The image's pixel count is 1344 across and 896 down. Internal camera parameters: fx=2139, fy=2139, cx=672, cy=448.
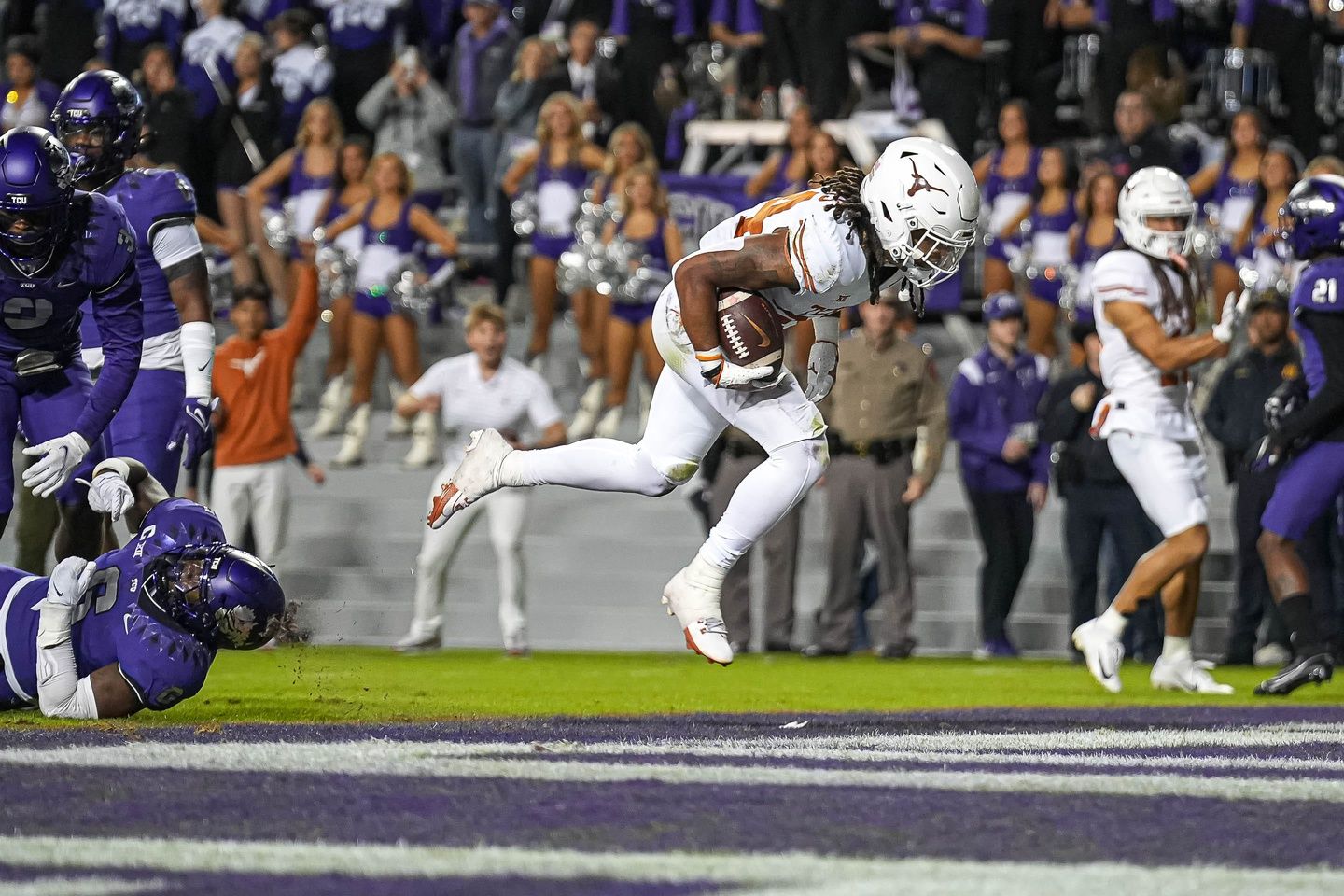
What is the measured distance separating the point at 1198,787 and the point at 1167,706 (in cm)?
304

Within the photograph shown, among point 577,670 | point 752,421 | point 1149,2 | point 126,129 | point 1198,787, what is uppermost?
point 1149,2

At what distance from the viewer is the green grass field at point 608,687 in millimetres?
7207

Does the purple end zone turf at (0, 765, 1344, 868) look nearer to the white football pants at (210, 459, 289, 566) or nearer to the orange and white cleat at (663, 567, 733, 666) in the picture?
the orange and white cleat at (663, 567, 733, 666)

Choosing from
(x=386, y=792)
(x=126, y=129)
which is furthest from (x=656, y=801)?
(x=126, y=129)

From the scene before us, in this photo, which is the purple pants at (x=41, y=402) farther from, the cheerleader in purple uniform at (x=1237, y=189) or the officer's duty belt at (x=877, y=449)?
the cheerleader in purple uniform at (x=1237, y=189)

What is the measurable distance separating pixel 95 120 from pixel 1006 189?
7630mm

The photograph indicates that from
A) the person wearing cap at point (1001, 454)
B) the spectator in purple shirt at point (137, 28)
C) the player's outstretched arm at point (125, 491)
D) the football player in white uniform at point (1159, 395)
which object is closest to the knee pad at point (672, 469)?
the player's outstretched arm at point (125, 491)

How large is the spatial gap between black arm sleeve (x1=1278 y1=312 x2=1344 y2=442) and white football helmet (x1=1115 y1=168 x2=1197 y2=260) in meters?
0.67

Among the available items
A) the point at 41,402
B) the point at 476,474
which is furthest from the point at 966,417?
the point at 41,402

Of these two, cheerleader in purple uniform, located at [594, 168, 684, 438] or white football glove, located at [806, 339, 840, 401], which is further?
cheerleader in purple uniform, located at [594, 168, 684, 438]

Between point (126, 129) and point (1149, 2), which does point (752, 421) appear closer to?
point (126, 129)

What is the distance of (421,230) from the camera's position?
13.9 m

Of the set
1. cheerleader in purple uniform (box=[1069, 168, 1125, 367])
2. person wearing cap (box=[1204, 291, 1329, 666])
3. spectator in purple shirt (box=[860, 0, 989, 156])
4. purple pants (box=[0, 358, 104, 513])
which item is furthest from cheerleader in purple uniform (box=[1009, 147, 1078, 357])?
purple pants (box=[0, 358, 104, 513])

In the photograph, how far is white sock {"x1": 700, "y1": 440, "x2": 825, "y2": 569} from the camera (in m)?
6.39
